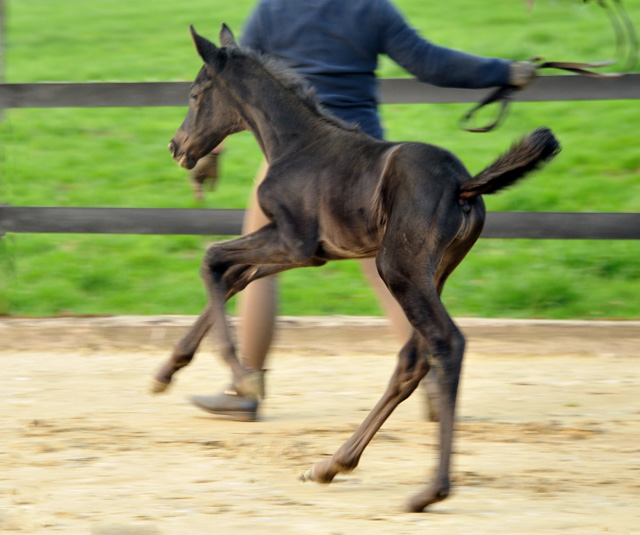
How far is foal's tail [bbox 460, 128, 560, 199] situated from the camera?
3.00 meters

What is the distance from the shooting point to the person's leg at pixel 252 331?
405 centimetres

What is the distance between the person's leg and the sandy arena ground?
7 cm

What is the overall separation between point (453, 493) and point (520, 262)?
384 cm

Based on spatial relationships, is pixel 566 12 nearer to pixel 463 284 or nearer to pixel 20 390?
pixel 463 284

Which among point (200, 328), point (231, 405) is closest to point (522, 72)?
point (200, 328)

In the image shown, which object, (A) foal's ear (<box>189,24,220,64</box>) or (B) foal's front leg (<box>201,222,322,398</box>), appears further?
(A) foal's ear (<box>189,24,220,64</box>)

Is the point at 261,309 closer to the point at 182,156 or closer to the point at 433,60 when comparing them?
the point at 182,156

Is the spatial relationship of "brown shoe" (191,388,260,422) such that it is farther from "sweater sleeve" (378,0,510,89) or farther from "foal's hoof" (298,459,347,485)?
"sweater sleeve" (378,0,510,89)

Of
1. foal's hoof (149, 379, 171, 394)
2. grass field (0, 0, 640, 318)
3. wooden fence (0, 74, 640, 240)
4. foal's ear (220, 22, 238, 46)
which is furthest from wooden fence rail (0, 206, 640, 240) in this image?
foal's ear (220, 22, 238, 46)

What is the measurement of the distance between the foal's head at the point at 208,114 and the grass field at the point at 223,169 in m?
2.49

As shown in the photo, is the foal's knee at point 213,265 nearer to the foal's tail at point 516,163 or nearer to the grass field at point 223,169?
the foal's tail at point 516,163

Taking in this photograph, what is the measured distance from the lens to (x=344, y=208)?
3.26 meters

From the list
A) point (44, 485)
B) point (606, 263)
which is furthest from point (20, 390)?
point (606, 263)

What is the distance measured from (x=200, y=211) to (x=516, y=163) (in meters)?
2.89
